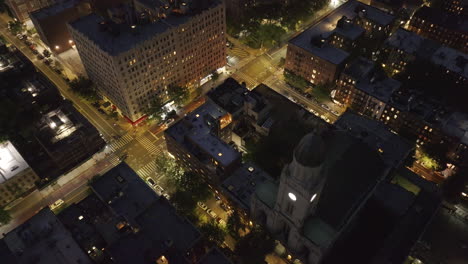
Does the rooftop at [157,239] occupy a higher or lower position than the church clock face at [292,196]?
lower

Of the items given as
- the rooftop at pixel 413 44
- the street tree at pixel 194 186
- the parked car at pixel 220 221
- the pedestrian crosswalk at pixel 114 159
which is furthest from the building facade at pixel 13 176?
the rooftop at pixel 413 44

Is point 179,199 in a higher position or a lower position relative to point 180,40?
lower

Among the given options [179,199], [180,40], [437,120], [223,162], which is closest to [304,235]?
[223,162]

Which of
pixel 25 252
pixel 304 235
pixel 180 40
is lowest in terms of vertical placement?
pixel 25 252

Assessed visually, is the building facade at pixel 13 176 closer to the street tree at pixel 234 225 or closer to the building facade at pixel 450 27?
the street tree at pixel 234 225

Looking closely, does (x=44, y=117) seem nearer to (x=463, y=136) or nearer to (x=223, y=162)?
(x=223, y=162)

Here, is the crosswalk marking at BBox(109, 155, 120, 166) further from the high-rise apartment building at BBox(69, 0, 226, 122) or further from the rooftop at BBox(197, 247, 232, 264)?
the rooftop at BBox(197, 247, 232, 264)
